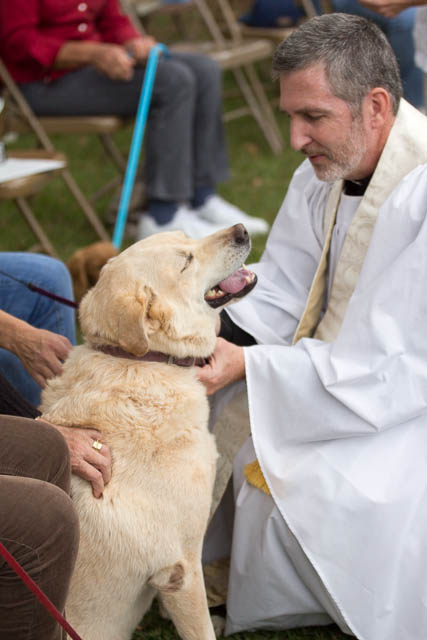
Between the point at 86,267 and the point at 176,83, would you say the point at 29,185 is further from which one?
the point at 176,83

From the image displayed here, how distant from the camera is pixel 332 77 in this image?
238 cm

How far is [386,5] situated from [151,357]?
2.15 meters

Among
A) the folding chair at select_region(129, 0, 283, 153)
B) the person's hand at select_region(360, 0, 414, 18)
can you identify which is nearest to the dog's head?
the person's hand at select_region(360, 0, 414, 18)

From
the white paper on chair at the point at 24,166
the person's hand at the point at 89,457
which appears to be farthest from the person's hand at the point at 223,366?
the white paper on chair at the point at 24,166

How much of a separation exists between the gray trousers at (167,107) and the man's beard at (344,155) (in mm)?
2814

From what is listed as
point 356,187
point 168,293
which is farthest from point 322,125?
point 168,293

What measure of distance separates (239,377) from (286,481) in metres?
0.37

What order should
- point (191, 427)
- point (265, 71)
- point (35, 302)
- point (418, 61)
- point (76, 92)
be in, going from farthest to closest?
point (265, 71) < point (76, 92) < point (418, 61) < point (35, 302) < point (191, 427)

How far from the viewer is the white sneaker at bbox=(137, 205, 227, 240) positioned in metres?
5.25

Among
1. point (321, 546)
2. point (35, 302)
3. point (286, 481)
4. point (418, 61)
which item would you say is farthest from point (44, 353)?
point (418, 61)

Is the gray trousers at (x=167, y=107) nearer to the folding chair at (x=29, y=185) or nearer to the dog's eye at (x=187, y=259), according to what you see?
the folding chair at (x=29, y=185)

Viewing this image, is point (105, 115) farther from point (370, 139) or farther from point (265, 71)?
point (265, 71)

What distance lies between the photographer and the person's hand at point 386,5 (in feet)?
11.2

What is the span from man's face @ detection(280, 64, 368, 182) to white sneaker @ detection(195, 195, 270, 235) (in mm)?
2848
